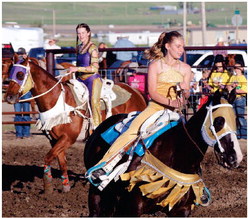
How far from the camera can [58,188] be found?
10391 millimetres

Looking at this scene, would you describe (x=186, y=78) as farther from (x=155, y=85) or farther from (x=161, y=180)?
(x=161, y=180)

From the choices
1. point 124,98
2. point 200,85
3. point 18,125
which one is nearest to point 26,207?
point 124,98

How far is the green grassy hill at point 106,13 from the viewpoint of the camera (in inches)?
4286

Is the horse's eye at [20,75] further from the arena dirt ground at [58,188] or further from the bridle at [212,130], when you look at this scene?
the bridle at [212,130]

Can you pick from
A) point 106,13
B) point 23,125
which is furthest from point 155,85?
point 106,13

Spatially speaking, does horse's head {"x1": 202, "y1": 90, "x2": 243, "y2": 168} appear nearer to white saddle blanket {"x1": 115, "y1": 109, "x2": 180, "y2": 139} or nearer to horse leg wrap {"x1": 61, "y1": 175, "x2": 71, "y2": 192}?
white saddle blanket {"x1": 115, "y1": 109, "x2": 180, "y2": 139}

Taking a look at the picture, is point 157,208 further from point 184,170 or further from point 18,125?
point 18,125

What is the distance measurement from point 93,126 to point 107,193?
343 centimetres

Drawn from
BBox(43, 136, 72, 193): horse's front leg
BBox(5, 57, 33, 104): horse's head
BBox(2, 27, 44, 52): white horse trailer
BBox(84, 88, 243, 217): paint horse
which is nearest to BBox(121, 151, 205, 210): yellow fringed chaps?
BBox(84, 88, 243, 217): paint horse

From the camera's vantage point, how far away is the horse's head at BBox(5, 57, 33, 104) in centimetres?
1011

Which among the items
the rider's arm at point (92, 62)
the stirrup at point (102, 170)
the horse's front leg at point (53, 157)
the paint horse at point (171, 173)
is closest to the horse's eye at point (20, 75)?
the rider's arm at point (92, 62)

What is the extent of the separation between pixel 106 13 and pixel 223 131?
4850 inches

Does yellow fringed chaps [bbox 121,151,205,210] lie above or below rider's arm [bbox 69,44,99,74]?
below

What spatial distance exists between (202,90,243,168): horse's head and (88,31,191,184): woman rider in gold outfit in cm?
44
